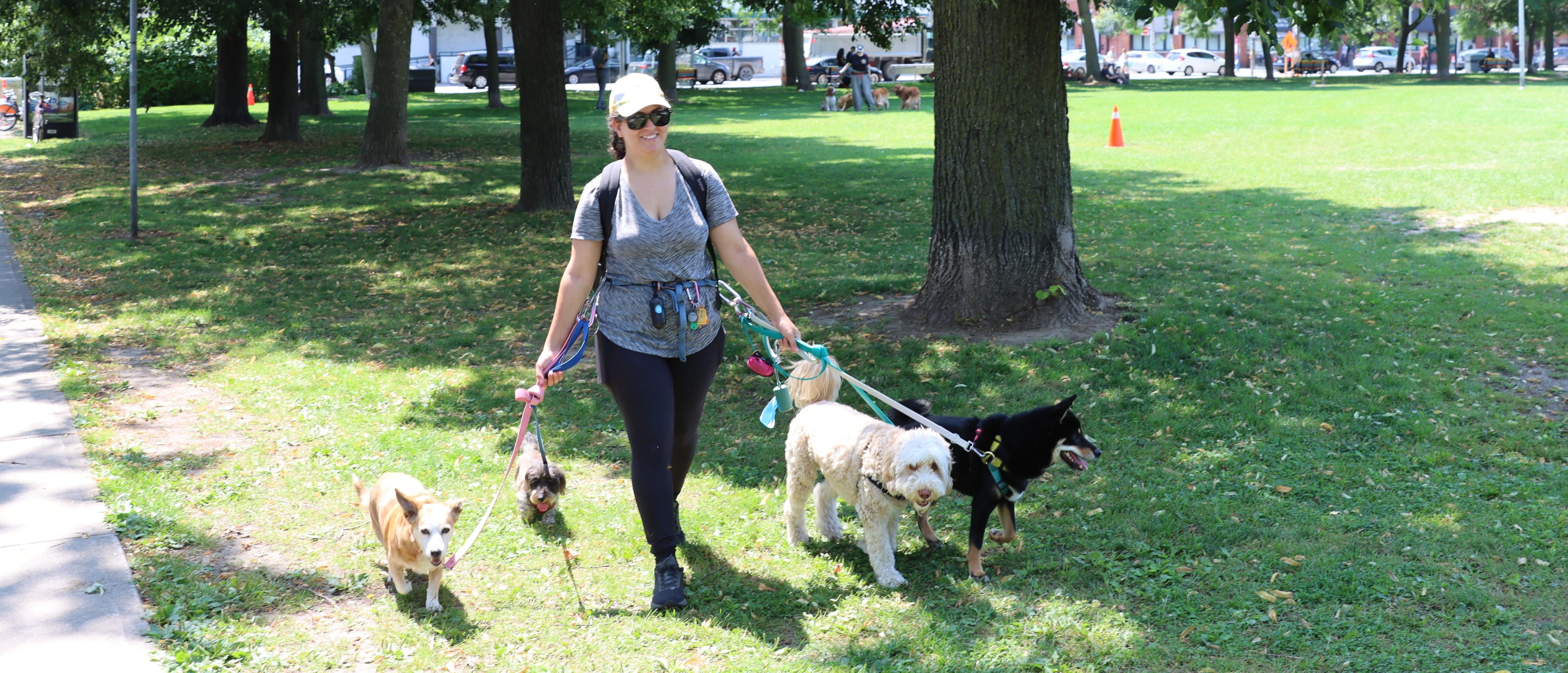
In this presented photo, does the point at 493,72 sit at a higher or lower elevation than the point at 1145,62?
lower

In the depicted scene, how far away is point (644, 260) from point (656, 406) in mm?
526

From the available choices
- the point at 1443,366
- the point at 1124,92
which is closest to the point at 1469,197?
the point at 1443,366

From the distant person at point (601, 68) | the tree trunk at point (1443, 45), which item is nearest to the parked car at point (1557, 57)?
the tree trunk at point (1443, 45)

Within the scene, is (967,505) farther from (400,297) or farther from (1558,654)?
(400,297)

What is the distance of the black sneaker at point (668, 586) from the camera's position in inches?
167

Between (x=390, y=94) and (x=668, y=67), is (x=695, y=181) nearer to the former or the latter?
(x=390, y=94)

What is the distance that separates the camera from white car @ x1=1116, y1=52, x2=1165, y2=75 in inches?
2653

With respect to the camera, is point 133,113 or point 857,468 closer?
point 857,468

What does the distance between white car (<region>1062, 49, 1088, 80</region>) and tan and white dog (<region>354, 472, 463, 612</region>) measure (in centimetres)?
3170

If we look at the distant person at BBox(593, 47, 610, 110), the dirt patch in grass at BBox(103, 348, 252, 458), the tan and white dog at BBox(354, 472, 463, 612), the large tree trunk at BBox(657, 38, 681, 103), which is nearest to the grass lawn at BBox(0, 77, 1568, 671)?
the dirt patch in grass at BBox(103, 348, 252, 458)

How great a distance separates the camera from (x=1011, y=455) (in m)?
4.36

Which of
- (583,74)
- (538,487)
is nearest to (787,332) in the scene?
(538,487)

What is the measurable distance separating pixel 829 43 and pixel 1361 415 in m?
63.5

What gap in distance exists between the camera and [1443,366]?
6.95 meters
